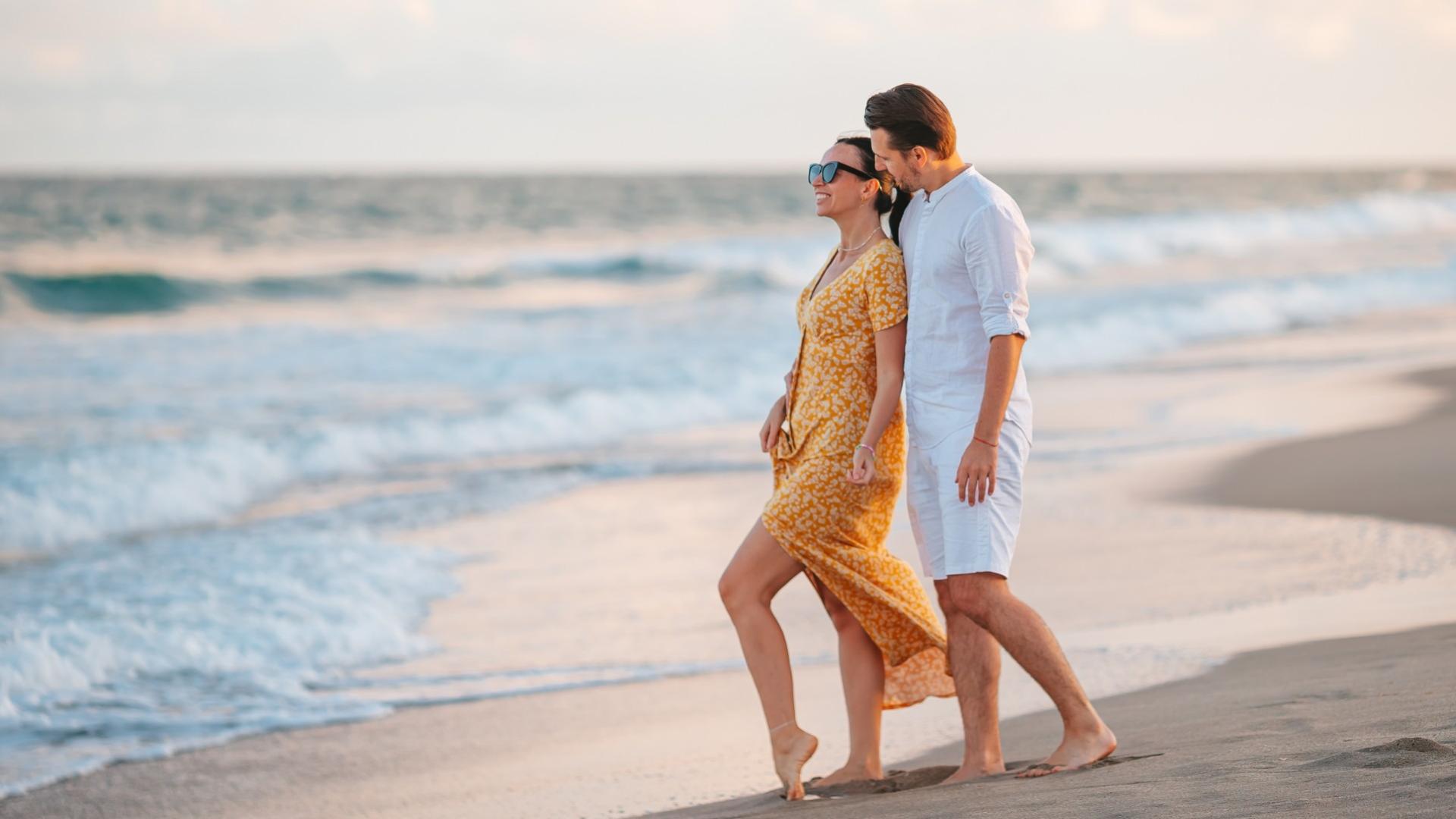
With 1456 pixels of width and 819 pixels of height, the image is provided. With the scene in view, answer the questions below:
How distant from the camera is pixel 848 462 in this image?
367 cm

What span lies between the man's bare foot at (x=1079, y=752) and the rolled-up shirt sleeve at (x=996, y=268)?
1.06 meters

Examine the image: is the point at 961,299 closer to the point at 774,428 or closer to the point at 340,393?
the point at 774,428

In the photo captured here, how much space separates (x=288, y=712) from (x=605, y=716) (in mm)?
1149

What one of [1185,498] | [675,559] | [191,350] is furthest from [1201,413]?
[191,350]

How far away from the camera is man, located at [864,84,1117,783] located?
343 cm

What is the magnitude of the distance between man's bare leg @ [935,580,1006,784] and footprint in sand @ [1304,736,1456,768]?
32.8 inches

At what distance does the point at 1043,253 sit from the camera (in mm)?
34031

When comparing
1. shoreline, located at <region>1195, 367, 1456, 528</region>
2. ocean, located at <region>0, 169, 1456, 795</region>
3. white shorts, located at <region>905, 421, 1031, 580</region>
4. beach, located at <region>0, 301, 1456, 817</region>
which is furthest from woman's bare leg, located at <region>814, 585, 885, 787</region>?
shoreline, located at <region>1195, 367, 1456, 528</region>

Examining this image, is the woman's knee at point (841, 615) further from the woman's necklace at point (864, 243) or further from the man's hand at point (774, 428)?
the woman's necklace at point (864, 243)

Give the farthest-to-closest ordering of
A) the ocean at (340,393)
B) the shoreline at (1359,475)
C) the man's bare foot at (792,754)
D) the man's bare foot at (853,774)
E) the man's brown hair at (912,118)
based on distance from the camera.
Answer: the shoreline at (1359,475)
the ocean at (340,393)
the man's bare foot at (853,774)
the man's bare foot at (792,754)
the man's brown hair at (912,118)

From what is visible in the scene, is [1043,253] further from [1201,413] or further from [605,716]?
[605,716]

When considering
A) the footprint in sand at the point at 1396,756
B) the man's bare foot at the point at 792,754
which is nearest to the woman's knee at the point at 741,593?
the man's bare foot at the point at 792,754

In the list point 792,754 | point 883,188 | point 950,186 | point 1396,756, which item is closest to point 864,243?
point 883,188

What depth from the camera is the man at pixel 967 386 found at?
3432 mm
